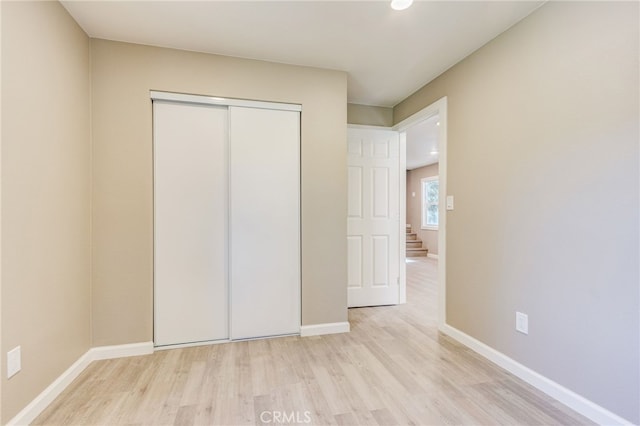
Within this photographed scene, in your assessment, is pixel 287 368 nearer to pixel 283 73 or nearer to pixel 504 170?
pixel 504 170

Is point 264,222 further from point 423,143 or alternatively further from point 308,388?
point 423,143

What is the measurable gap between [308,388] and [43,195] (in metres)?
1.89

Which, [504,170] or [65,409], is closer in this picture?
[65,409]

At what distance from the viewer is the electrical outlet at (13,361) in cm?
136

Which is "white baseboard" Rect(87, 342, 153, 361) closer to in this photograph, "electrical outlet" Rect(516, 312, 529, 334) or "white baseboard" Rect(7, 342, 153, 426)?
"white baseboard" Rect(7, 342, 153, 426)

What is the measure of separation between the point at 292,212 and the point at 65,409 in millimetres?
1842

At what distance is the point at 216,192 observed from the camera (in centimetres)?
237

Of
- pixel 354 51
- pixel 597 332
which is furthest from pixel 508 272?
pixel 354 51

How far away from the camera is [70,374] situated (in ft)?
5.98

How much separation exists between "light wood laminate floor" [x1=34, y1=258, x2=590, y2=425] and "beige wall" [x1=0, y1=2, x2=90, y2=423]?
0.29 meters

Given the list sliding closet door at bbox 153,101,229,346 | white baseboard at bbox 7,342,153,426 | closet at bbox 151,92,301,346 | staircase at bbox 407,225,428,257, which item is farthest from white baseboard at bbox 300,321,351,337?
staircase at bbox 407,225,428,257

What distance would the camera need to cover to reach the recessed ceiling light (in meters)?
1.71

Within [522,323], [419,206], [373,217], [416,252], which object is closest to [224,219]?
[373,217]

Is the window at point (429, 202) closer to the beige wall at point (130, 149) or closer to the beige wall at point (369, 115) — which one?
the beige wall at point (369, 115)
